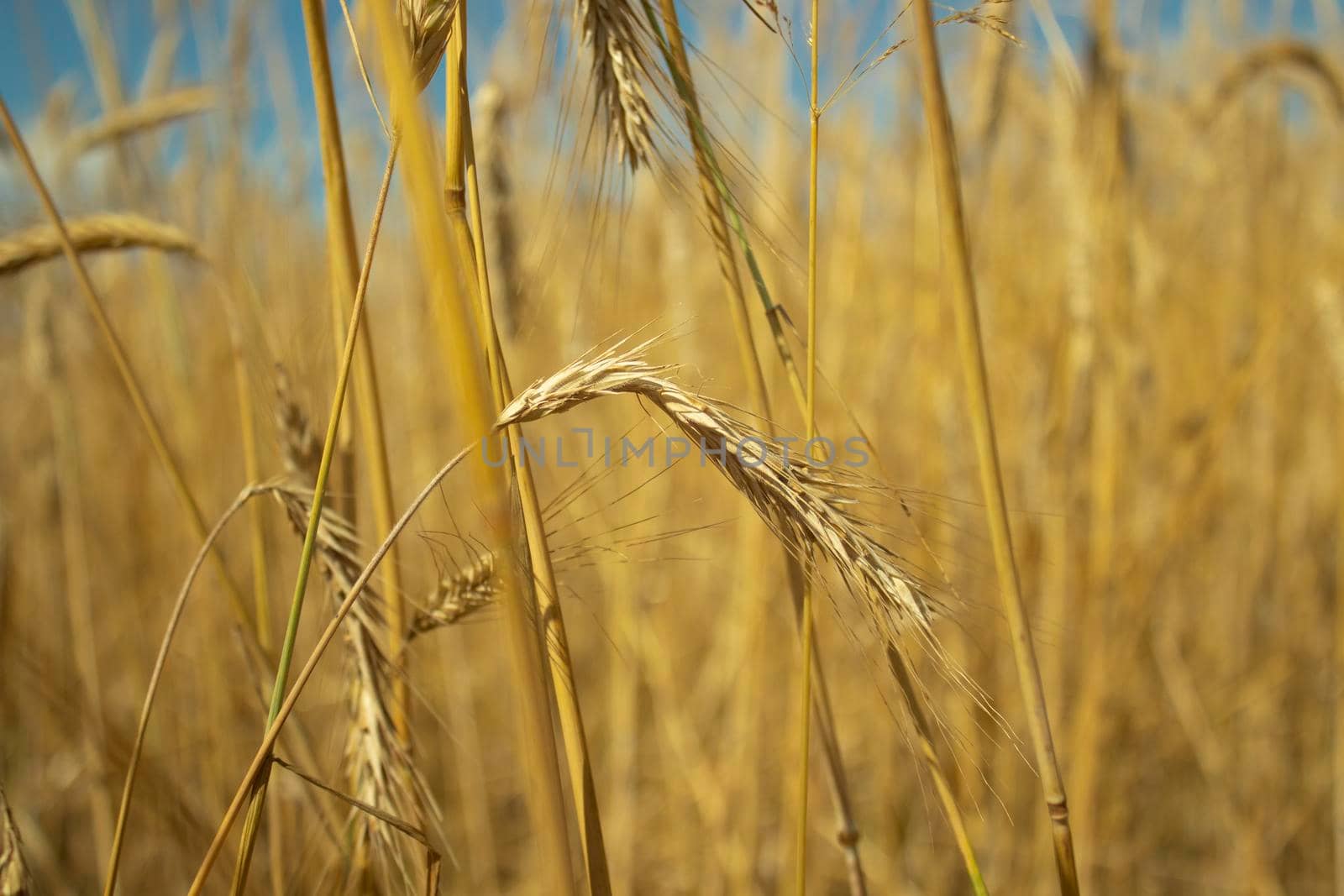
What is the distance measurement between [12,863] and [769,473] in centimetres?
47

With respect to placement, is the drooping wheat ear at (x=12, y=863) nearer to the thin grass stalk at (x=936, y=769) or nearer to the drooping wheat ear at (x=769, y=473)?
the drooping wheat ear at (x=769, y=473)

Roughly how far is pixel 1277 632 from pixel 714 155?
152 centimetres

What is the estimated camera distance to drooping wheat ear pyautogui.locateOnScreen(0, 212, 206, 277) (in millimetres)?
579

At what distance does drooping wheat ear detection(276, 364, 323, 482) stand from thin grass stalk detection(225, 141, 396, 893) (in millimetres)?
197

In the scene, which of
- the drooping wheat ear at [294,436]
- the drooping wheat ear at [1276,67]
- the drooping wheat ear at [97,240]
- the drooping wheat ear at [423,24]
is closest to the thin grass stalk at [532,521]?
the drooping wheat ear at [423,24]

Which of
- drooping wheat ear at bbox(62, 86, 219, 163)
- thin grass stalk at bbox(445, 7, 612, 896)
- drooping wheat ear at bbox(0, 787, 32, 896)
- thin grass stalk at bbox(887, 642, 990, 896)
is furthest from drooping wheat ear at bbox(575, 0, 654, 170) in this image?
drooping wheat ear at bbox(62, 86, 219, 163)

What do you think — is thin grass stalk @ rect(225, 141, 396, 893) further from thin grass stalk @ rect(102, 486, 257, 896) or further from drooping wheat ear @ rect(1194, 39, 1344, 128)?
drooping wheat ear @ rect(1194, 39, 1344, 128)

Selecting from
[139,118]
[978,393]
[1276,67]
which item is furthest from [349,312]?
[1276,67]

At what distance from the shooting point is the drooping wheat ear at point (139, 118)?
91 cm

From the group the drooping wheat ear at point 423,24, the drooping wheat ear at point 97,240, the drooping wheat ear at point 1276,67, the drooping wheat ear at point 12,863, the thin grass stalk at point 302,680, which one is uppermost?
the drooping wheat ear at point 1276,67

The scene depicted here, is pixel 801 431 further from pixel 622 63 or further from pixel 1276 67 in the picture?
pixel 1276 67

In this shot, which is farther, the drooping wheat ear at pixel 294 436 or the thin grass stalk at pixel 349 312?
the drooping wheat ear at pixel 294 436

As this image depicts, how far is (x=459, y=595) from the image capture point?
40cm

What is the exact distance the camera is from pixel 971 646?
1063 mm
